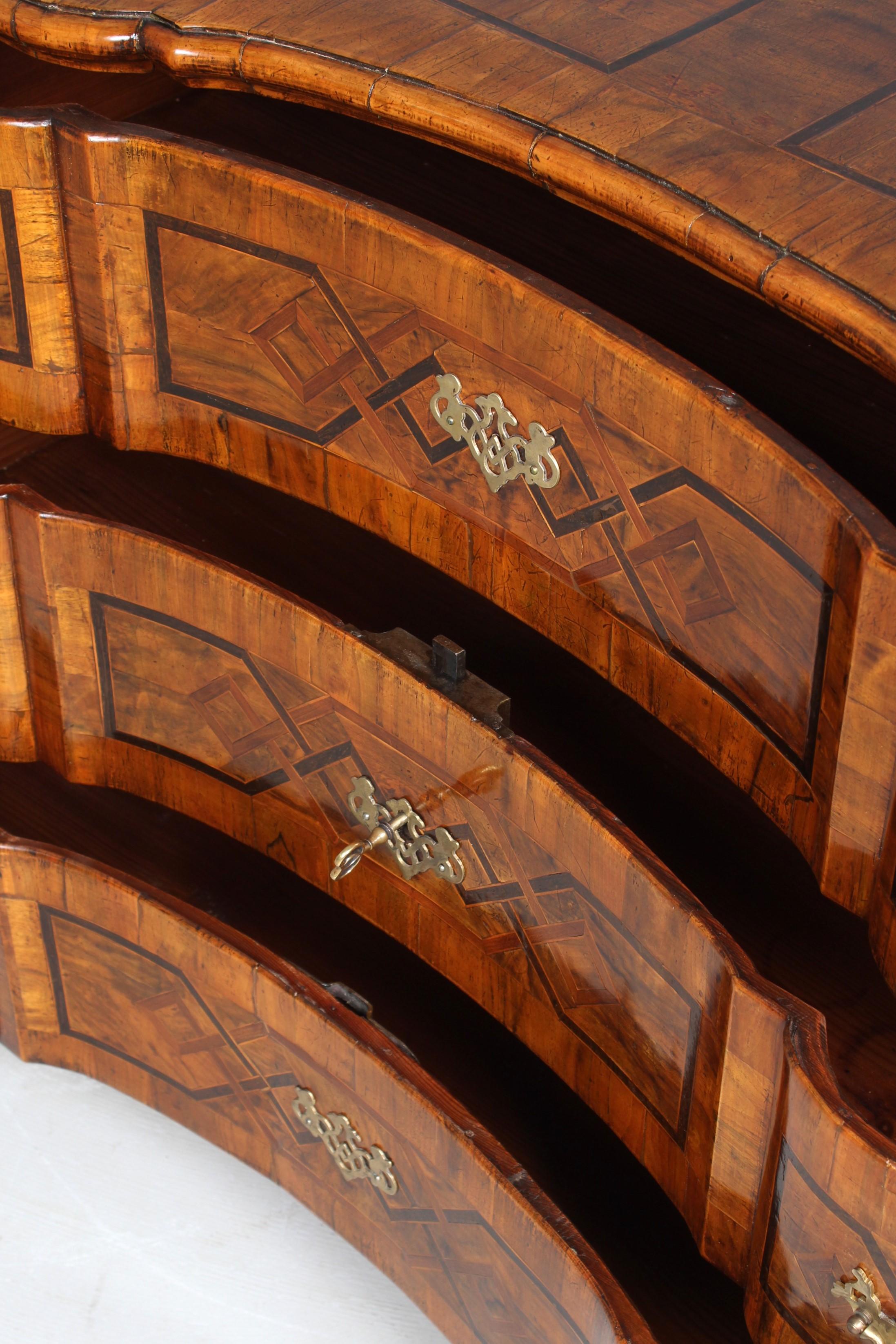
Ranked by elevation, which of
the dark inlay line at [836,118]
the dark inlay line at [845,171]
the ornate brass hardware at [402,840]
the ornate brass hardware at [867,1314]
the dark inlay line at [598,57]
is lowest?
the ornate brass hardware at [867,1314]

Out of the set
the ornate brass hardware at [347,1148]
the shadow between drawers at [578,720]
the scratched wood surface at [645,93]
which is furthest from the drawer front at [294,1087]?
the scratched wood surface at [645,93]

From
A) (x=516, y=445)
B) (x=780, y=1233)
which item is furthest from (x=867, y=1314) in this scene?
(x=516, y=445)

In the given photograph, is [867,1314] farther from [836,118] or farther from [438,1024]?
[836,118]

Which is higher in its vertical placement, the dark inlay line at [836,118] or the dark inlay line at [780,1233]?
the dark inlay line at [836,118]

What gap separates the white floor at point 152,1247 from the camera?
3.31 feet

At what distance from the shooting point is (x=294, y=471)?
0.89 metres

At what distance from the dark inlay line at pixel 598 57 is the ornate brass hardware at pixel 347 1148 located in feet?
1.77

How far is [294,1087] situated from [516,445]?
1.28 ft

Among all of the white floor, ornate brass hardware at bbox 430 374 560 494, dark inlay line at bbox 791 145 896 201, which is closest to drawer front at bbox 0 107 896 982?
ornate brass hardware at bbox 430 374 560 494

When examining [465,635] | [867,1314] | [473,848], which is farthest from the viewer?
[465,635]

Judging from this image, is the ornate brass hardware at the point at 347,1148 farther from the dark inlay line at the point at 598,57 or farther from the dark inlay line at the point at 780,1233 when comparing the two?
the dark inlay line at the point at 598,57

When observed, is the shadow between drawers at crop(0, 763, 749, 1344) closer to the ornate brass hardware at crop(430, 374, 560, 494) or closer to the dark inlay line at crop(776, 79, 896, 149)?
the ornate brass hardware at crop(430, 374, 560, 494)

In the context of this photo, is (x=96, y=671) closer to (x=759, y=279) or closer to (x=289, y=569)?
(x=289, y=569)

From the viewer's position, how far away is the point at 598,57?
2.53 ft
